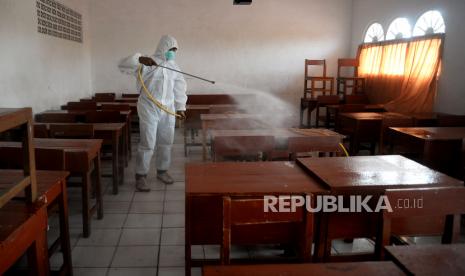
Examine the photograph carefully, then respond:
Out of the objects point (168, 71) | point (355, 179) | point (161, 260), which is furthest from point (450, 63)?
point (161, 260)

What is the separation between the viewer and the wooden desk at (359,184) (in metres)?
1.80

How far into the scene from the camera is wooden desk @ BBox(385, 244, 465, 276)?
1.01m

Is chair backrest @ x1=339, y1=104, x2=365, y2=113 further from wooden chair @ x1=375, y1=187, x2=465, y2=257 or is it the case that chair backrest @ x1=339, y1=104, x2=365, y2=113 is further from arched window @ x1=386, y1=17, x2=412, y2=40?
wooden chair @ x1=375, y1=187, x2=465, y2=257

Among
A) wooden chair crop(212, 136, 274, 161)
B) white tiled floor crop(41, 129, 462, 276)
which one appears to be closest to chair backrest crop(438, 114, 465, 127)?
white tiled floor crop(41, 129, 462, 276)

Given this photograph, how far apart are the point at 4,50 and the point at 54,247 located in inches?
111

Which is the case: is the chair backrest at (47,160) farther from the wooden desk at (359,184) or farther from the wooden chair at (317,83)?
the wooden chair at (317,83)

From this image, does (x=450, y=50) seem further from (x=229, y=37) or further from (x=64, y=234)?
(x=64, y=234)

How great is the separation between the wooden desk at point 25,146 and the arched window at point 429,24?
5625 mm

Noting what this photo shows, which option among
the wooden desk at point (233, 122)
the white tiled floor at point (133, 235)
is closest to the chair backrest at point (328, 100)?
the wooden desk at point (233, 122)

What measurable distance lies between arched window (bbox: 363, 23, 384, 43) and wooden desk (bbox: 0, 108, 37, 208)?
700cm

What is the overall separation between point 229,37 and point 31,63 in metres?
4.43

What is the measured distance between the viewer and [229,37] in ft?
26.8

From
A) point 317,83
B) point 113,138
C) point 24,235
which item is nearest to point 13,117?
point 24,235

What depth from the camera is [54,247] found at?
2168mm
